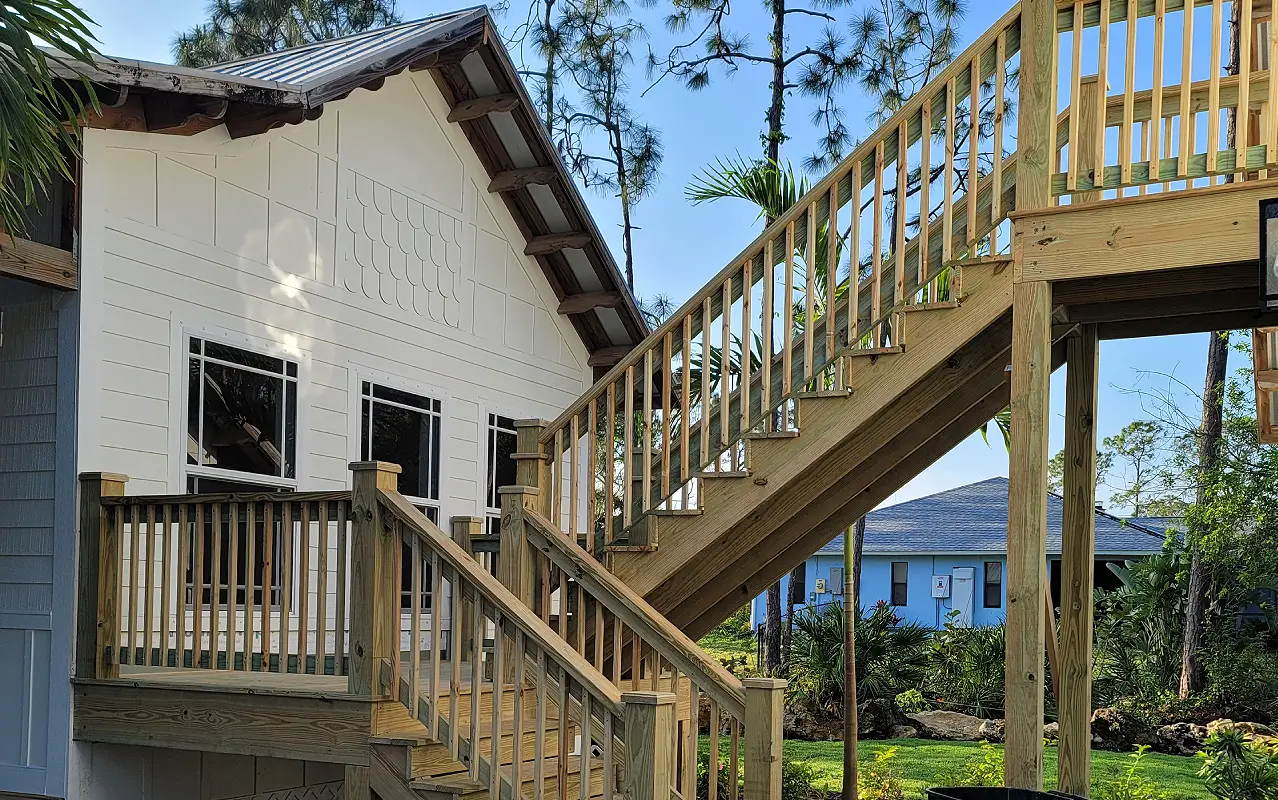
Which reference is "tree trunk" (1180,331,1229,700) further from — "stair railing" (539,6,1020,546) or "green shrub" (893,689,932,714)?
"stair railing" (539,6,1020,546)

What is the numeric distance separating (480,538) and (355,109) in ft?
11.5

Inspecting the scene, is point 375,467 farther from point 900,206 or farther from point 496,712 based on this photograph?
point 900,206

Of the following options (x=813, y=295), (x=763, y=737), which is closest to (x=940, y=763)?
(x=763, y=737)

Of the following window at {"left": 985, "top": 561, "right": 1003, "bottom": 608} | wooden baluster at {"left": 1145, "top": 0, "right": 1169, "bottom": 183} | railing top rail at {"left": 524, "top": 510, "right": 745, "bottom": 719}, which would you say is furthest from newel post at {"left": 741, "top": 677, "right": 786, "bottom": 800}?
window at {"left": 985, "top": 561, "right": 1003, "bottom": 608}

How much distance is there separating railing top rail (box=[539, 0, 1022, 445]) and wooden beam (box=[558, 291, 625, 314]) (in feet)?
12.7

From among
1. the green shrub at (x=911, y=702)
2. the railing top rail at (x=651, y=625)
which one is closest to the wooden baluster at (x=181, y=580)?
the railing top rail at (x=651, y=625)

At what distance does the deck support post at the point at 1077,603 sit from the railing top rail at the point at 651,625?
199cm

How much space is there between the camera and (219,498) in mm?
6242

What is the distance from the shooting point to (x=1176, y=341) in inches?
1400

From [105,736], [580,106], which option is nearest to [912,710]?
[105,736]

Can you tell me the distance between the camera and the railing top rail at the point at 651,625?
619 centimetres

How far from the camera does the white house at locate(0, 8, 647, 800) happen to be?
22.3 ft

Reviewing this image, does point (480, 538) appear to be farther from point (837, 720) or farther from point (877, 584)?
point (877, 584)

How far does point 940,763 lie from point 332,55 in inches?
378
